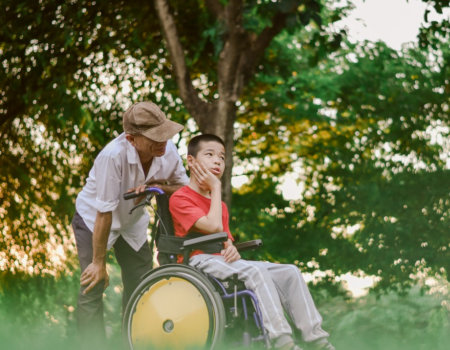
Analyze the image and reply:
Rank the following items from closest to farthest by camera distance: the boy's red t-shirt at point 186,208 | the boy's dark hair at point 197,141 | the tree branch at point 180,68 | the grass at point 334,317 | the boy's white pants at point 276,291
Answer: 1. the boy's white pants at point 276,291
2. the boy's red t-shirt at point 186,208
3. the boy's dark hair at point 197,141
4. the grass at point 334,317
5. the tree branch at point 180,68

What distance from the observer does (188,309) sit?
10.5 ft

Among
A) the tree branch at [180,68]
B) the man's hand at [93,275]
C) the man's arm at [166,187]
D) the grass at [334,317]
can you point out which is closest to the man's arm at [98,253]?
the man's hand at [93,275]

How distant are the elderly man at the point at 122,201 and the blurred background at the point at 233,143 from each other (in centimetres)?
249

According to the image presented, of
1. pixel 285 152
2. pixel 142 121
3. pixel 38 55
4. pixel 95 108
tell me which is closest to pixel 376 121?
pixel 285 152

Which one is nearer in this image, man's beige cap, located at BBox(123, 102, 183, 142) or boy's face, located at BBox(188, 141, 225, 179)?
man's beige cap, located at BBox(123, 102, 183, 142)

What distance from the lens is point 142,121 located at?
11.4 feet

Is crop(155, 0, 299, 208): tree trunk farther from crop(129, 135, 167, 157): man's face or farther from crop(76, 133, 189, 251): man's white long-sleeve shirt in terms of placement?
crop(129, 135, 167, 157): man's face

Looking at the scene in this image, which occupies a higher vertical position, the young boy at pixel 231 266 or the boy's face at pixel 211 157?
the boy's face at pixel 211 157

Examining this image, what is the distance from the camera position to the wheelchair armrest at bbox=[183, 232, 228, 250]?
3.16m

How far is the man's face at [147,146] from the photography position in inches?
139

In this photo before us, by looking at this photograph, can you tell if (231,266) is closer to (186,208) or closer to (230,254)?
(230,254)

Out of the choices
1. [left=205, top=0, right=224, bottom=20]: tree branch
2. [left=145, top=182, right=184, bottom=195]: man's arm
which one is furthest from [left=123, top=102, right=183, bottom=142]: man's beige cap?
[left=205, top=0, right=224, bottom=20]: tree branch

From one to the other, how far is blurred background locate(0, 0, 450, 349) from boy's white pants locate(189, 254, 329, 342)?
3.07 metres

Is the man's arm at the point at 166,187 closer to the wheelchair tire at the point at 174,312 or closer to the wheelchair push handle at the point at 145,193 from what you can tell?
the wheelchair push handle at the point at 145,193
